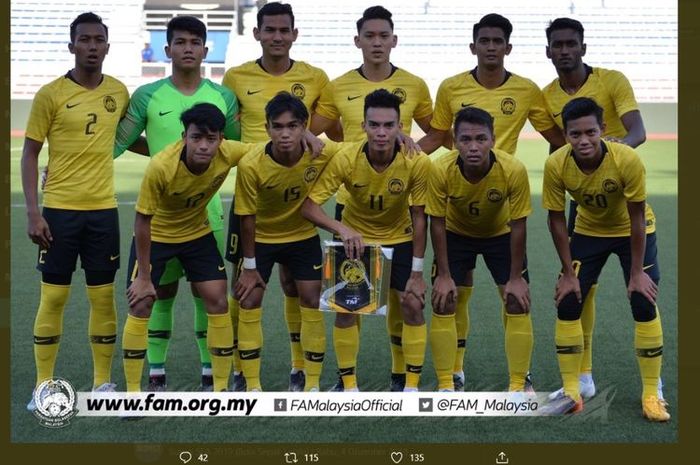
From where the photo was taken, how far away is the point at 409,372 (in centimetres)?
570

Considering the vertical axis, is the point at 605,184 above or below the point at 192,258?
above

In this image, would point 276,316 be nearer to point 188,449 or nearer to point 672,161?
point 188,449

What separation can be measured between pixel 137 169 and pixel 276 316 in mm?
11044

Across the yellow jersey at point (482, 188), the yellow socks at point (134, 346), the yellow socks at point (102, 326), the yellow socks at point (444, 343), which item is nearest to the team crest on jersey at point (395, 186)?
the yellow jersey at point (482, 188)

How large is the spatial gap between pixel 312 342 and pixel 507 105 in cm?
165

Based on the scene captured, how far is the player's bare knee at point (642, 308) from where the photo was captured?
5.46 metres

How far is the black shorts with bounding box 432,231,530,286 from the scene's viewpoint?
5.73m

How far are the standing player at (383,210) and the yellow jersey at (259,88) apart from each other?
2.11 feet

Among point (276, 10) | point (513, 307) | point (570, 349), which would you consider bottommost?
point (570, 349)

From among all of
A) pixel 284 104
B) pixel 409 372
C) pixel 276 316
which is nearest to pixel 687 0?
pixel 284 104

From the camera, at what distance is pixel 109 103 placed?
5.62m

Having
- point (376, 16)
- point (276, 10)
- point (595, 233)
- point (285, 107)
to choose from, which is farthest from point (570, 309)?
point (276, 10)

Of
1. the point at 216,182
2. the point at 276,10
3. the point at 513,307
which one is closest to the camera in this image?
the point at 216,182

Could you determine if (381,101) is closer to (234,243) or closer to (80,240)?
(234,243)
